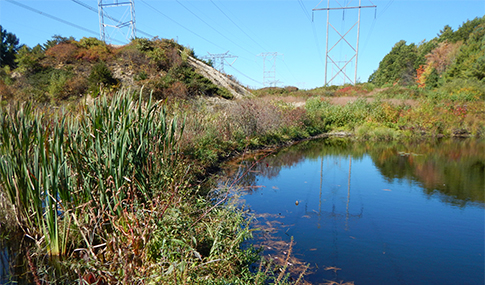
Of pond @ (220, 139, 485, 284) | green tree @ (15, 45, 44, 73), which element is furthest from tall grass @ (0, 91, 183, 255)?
green tree @ (15, 45, 44, 73)

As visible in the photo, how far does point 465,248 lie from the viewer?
385cm

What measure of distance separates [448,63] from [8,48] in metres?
Answer: 43.3

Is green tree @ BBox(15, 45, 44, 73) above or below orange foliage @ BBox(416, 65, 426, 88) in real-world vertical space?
below

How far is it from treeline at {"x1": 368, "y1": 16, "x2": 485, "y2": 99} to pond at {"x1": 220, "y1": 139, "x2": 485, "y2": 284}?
1467cm

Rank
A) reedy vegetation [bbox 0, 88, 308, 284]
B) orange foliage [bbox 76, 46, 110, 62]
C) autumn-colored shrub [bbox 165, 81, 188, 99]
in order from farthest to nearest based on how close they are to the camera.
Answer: orange foliage [bbox 76, 46, 110, 62], autumn-colored shrub [bbox 165, 81, 188, 99], reedy vegetation [bbox 0, 88, 308, 284]

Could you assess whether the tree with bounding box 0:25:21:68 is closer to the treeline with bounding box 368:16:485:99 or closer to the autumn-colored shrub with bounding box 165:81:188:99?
the autumn-colored shrub with bounding box 165:81:188:99

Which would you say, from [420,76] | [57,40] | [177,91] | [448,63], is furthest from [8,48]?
[420,76]

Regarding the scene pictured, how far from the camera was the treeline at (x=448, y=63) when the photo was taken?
78.4 ft

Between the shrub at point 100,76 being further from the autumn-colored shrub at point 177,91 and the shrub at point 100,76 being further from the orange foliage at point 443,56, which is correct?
the orange foliage at point 443,56

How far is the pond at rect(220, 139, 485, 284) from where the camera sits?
11.1 ft

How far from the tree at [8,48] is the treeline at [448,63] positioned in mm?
31193

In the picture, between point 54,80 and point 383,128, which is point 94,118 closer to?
point 383,128

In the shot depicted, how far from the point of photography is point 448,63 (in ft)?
111

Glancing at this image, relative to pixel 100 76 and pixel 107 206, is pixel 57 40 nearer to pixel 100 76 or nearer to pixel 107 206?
pixel 100 76
